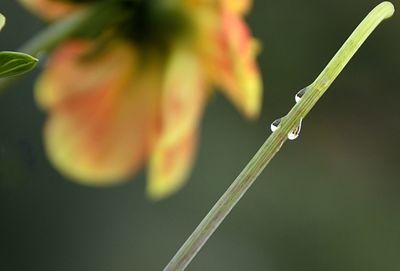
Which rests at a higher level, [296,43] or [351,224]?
[296,43]

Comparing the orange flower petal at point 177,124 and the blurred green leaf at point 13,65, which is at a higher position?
the blurred green leaf at point 13,65

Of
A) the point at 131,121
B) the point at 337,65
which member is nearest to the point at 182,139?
the point at 131,121

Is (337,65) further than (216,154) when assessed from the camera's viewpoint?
No

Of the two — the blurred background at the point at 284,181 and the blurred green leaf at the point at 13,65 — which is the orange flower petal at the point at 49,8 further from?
the blurred green leaf at the point at 13,65

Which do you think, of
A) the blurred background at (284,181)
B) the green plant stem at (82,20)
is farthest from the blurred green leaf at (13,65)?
the blurred background at (284,181)

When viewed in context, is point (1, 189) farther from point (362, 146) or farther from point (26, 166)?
point (362, 146)

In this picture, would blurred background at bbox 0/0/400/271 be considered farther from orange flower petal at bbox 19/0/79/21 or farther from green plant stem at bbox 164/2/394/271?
green plant stem at bbox 164/2/394/271
